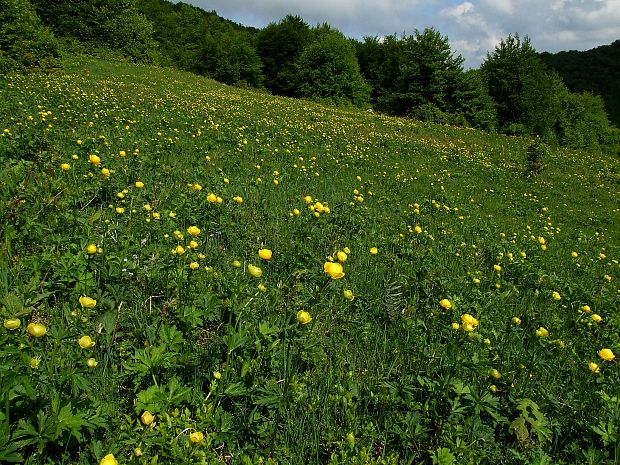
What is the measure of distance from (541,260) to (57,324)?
5330 mm

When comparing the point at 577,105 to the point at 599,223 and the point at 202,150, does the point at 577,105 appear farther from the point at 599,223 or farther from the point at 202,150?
the point at 202,150

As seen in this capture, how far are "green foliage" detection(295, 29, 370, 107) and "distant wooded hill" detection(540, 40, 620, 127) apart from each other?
32384 mm

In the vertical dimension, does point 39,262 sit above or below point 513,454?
above

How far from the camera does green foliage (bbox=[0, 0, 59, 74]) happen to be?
1362 cm

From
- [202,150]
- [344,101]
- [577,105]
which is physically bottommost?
[202,150]

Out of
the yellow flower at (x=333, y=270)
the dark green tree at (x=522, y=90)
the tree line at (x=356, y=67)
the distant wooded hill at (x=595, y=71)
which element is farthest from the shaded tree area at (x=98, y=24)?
the distant wooded hill at (x=595, y=71)

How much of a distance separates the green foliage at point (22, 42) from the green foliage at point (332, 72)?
23.9m

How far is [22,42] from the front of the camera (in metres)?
13.9

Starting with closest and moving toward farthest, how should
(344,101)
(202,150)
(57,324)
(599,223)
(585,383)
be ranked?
1. (57,324)
2. (585,383)
3. (202,150)
4. (599,223)
5. (344,101)

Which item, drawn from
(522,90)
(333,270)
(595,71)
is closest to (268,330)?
(333,270)

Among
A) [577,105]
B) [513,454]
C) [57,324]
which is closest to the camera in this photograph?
[513,454]

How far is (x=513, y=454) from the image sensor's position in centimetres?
179

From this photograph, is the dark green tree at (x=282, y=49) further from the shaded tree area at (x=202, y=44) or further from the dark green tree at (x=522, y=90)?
the dark green tree at (x=522, y=90)

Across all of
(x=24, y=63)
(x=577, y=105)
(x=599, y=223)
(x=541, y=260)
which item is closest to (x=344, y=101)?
(x=577, y=105)
